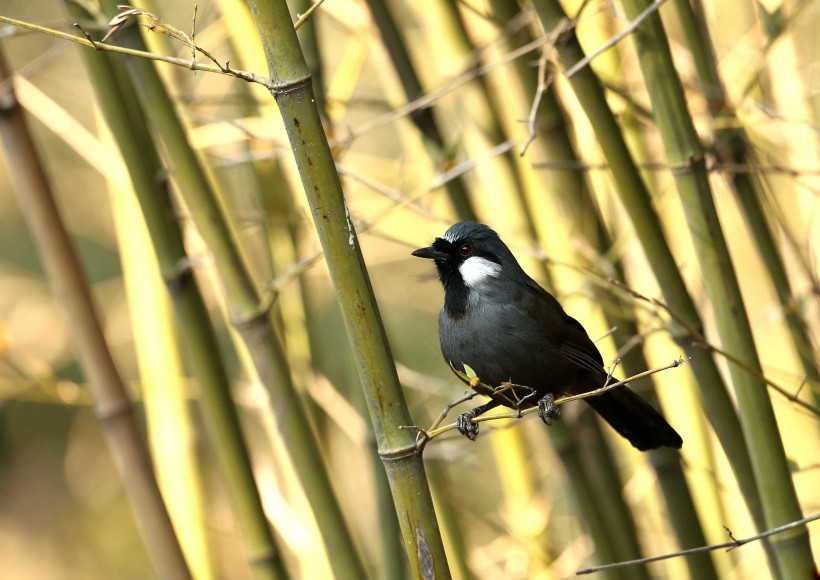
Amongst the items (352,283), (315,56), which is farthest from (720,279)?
→ (315,56)

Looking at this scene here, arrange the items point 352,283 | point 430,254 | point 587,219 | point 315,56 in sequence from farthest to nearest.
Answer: point 587,219, point 315,56, point 430,254, point 352,283

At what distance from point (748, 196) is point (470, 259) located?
69 cm

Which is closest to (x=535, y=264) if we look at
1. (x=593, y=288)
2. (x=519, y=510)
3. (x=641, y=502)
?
(x=593, y=288)

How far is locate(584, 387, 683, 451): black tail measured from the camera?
2029 millimetres

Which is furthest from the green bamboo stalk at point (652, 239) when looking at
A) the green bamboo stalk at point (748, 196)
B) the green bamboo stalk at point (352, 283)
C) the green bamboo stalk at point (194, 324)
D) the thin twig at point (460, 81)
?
the green bamboo stalk at point (194, 324)

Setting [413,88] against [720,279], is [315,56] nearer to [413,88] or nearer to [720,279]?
[413,88]

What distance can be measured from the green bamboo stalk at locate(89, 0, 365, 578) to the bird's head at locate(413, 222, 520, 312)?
536mm

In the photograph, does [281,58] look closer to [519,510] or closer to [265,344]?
[265,344]

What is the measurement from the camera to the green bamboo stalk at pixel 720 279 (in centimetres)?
168

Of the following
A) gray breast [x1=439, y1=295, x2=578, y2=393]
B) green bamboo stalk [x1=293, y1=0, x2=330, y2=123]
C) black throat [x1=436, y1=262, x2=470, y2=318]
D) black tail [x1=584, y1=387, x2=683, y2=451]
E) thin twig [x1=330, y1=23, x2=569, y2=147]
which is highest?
green bamboo stalk [x1=293, y1=0, x2=330, y2=123]

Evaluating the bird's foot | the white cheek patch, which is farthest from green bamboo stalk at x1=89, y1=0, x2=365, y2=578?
the white cheek patch

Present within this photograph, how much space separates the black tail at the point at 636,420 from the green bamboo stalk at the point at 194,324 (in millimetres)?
841

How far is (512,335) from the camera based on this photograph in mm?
2166

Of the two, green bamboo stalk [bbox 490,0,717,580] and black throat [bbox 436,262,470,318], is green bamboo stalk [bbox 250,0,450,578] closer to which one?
black throat [bbox 436,262,470,318]
